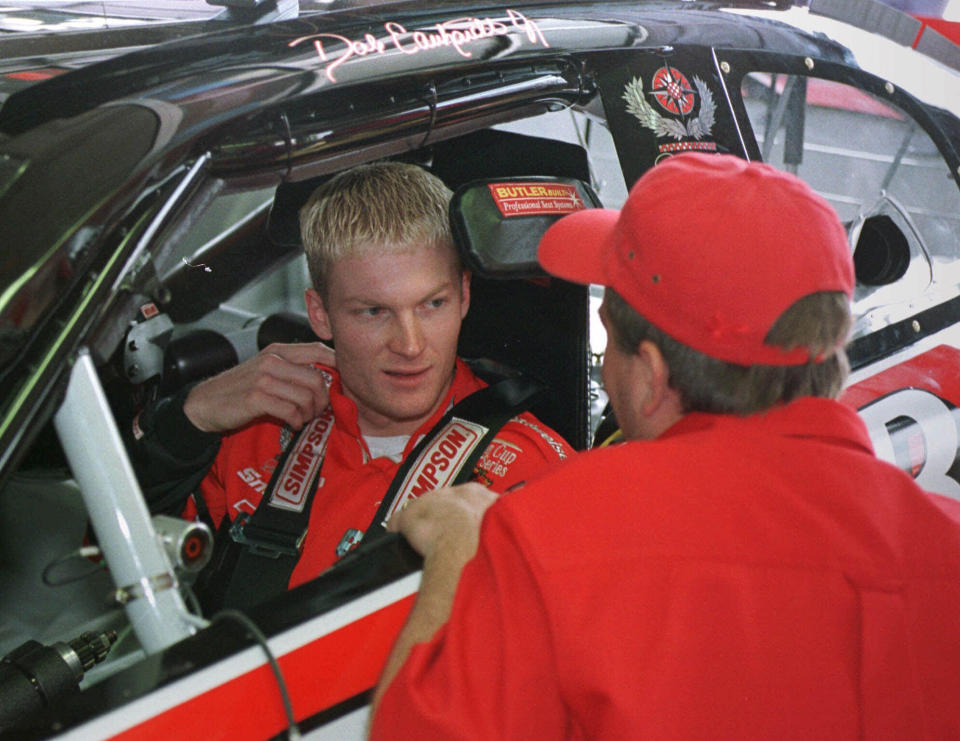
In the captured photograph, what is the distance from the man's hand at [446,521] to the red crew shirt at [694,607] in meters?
0.14

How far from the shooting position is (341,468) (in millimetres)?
1823

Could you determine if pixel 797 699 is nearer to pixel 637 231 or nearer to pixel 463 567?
pixel 463 567

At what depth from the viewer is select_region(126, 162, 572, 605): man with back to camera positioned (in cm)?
172

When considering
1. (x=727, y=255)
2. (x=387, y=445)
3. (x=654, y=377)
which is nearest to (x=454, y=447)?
(x=387, y=445)

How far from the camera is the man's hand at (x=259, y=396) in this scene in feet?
6.01

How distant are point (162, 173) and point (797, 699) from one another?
895 mm

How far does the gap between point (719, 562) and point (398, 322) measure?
868mm

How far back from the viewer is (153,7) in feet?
7.03

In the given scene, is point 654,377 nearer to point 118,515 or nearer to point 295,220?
point 118,515

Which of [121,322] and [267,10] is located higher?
[267,10]

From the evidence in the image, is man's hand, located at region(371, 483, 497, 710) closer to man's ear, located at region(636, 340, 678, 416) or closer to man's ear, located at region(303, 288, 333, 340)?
man's ear, located at region(636, 340, 678, 416)

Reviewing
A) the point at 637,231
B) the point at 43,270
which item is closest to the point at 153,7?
the point at 43,270

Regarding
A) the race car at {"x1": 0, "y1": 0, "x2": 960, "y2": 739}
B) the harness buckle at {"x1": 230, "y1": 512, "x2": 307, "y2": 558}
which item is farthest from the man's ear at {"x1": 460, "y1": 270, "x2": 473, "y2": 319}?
the harness buckle at {"x1": 230, "y1": 512, "x2": 307, "y2": 558}

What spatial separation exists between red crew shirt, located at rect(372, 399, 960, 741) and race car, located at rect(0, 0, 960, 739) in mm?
251
